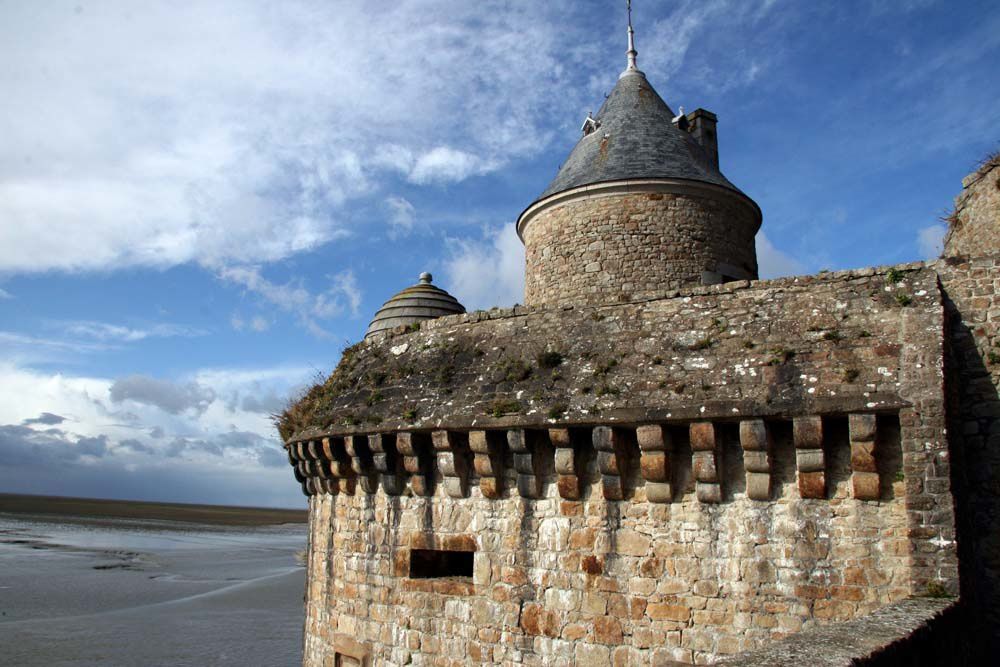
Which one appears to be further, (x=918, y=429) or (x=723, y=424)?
(x=723, y=424)

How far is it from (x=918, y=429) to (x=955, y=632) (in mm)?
1456

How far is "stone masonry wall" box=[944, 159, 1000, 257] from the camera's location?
26.0 ft

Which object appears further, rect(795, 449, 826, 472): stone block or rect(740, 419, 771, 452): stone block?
rect(740, 419, 771, 452): stone block

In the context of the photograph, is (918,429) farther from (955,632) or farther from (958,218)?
(958,218)

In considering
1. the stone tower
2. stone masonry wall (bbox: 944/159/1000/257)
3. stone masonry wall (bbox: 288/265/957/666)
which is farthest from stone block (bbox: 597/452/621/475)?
the stone tower

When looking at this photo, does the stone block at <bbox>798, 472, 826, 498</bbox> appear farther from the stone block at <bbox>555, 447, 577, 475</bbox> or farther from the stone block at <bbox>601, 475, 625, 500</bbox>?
the stone block at <bbox>555, 447, 577, 475</bbox>

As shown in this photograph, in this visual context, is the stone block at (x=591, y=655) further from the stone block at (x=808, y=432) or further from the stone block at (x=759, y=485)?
the stone block at (x=808, y=432)

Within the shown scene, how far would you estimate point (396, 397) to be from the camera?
346 inches

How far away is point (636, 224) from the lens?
12281 mm

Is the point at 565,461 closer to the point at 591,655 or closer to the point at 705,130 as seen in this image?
the point at 591,655

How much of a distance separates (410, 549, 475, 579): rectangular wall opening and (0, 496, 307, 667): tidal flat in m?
10.6

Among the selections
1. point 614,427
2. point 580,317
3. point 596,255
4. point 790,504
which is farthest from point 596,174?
point 790,504

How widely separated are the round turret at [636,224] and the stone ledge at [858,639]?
6.91 meters

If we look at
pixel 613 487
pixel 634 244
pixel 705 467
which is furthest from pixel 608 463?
pixel 634 244
